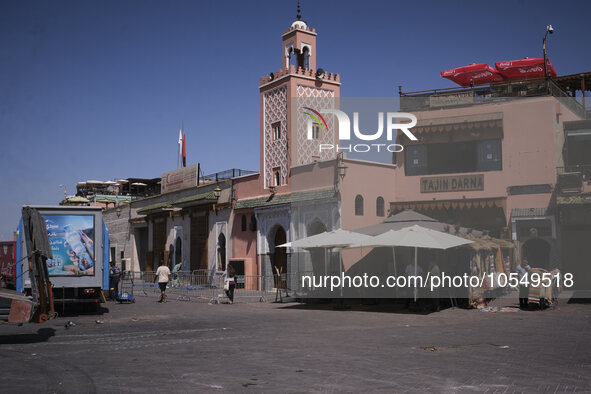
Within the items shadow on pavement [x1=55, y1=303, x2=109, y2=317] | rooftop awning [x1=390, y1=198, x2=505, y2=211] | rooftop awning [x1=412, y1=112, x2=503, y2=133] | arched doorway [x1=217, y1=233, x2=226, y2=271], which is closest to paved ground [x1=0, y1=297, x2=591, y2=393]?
shadow on pavement [x1=55, y1=303, x2=109, y2=317]

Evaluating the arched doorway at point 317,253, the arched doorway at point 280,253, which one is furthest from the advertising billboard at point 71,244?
the arched doorway at point 280,253

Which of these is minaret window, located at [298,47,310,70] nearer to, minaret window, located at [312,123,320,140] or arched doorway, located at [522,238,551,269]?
minaret window, located at [312,123,320,140]

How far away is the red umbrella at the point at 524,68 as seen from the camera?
3094 centimetres

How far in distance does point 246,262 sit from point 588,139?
16.7 m

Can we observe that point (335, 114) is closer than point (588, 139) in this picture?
No

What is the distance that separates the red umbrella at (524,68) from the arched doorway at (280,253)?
14312mm

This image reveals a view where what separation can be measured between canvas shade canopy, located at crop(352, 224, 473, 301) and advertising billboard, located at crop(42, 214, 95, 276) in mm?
7935

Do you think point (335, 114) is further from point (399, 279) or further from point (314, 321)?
point (314, 321)

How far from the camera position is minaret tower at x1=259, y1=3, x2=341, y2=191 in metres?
29.3

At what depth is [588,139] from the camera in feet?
85.1

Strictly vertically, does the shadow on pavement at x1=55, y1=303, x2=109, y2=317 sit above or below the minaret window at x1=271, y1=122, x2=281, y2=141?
below

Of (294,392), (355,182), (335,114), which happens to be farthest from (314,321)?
(335,114)

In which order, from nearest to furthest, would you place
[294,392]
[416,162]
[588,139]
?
[294,392] < [588,139] < [416,162]

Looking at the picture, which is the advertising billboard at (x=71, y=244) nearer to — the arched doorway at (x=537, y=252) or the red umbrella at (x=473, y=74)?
the arched doorway at (x=537, y=252)
